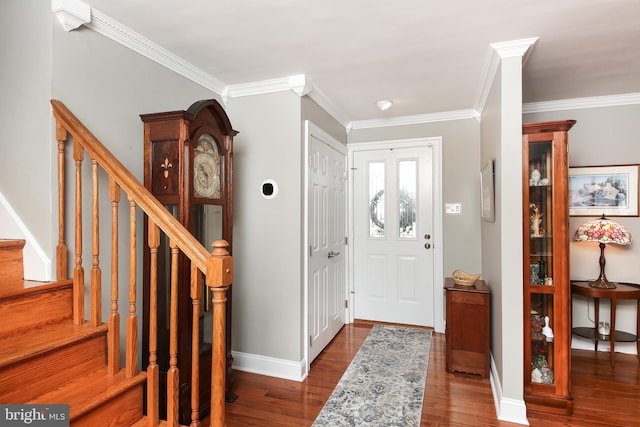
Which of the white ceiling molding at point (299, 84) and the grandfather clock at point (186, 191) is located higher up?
the white ceiling molding at point (299, 84)

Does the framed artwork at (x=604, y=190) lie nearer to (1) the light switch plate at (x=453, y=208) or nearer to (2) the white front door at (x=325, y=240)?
(1) the light switch plate at (x=453, y=208)

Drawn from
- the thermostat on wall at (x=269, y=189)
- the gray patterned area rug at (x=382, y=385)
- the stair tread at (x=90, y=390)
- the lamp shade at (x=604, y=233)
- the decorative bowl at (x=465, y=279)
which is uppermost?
the thermostat on wall at (x=269, y=189)

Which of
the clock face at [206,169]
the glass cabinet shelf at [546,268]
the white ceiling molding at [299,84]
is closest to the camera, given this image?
the clock face at [206,169]

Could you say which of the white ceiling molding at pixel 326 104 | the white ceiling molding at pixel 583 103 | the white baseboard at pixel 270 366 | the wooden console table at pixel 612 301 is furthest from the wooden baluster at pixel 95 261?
the white ceiling molding at pixel 583 103

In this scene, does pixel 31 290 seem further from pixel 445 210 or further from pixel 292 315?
pixel 445 210

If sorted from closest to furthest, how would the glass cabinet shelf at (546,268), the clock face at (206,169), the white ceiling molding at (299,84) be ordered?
the clock face at (206,169) < the glass cabinet shelf at (546,268) < the white ceiling molding at (299,84)

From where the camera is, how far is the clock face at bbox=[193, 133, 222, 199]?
2.15 metres

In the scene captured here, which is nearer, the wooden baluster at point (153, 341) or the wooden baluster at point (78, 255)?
the wooden baluster at point (153, 341)

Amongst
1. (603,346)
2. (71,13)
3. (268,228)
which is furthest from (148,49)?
(603,346)

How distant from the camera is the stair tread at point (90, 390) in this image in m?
1.33

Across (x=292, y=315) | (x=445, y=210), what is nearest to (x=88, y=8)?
(x=292, y=315)

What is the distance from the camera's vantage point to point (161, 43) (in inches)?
88.9

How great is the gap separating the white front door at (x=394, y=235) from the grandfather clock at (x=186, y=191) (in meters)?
2.08

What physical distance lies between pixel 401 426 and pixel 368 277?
2.08m
